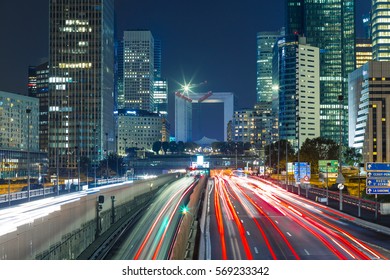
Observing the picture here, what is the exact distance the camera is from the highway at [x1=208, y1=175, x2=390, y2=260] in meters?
34.3

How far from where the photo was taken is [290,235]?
43594 mm

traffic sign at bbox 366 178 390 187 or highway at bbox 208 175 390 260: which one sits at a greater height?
traffic sign at bbox 366 178 390 187

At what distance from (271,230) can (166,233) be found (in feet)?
29.9

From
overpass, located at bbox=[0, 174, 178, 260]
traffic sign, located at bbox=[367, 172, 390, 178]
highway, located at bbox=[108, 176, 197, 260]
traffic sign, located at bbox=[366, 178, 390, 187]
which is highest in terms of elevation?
traffic sign, located at bbox=[367, 172, 390, 178]

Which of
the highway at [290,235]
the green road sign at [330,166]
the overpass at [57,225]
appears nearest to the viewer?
the overpass at [57,225]

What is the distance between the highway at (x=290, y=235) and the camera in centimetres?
3431

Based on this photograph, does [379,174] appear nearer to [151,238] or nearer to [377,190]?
[377,190]

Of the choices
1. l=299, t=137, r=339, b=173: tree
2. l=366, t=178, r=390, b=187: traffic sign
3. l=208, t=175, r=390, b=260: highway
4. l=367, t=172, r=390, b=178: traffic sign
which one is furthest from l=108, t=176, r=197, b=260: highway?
l=299, t=137, r=339, b=173: tree

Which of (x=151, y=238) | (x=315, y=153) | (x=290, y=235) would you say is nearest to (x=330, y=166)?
(x=290, y=235)

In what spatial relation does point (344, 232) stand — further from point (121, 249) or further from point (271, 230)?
point (121, 249)

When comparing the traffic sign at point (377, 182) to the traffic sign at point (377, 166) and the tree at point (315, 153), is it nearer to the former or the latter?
the traffic sign at point (377, 166)

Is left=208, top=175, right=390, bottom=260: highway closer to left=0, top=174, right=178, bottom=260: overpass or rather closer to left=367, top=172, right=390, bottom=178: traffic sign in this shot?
left=367, top=172, right=390, bottom=178: traffic sign

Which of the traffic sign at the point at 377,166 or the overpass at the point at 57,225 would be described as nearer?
the overpass at the point at 57,225

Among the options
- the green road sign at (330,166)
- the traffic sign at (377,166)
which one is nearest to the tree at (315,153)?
the green road sign at (330,166)
